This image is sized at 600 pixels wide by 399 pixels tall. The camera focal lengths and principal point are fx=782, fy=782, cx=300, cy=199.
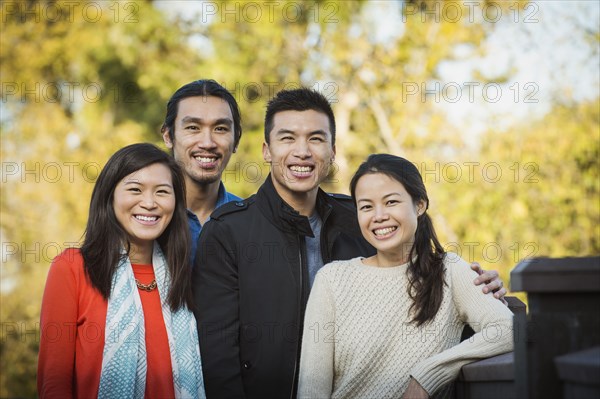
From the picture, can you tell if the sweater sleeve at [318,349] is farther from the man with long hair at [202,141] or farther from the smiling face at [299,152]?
the man with long hair at [202,141]

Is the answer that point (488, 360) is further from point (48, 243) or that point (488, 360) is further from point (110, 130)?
point (110, 130)

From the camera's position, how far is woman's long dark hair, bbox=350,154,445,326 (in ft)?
8.42

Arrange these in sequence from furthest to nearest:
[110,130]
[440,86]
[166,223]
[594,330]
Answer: [110,130] → [440,86] → [166,223] → [594,330]

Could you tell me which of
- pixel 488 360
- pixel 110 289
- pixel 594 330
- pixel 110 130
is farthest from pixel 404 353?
pixel 110 130

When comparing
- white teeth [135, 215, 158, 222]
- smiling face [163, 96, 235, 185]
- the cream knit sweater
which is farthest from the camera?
smiling face [163, 96, 235, 185]

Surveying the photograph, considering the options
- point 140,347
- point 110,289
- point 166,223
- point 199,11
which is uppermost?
point 199,11

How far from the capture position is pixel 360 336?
259cm

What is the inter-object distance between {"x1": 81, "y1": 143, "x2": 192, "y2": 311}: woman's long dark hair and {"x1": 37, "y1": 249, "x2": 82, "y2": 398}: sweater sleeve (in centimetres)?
10

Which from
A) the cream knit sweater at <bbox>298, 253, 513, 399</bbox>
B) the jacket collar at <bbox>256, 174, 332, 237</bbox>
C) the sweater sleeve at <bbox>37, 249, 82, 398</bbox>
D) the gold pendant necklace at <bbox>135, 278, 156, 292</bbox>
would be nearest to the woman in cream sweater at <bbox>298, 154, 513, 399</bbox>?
the cream knit sweater at <bbox>298, 253, 513, 399</bbox>

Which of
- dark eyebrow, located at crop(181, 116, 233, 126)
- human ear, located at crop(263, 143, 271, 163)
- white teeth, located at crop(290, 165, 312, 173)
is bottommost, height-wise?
white teeth, located at crop(290, 165, 312, 173)

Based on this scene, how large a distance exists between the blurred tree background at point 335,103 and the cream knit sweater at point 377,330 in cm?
449

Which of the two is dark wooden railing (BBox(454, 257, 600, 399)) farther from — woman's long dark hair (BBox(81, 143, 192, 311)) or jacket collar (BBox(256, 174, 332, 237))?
woman's long dark hair (BBox(81, 143, 192, 311))

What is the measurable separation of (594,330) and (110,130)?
933cm

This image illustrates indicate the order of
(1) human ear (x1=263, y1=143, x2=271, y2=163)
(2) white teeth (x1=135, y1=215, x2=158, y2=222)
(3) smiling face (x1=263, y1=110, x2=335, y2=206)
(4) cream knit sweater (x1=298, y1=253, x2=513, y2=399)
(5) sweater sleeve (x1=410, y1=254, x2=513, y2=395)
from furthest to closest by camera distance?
(1) human ear (x1=263, y1=143, x2=271, y2=163) → (3) smiling face (x1=263, y1=110, x2=335, y2=206) → (2) white teeth (x1=135, y1=215, x2=158, y2=222) → (4) cream knit sweater (x1=298, y1=253, x2=513, y2=399) → (5) sweater sleeve (x1=410, y1=254, x2=513, y2=395)
